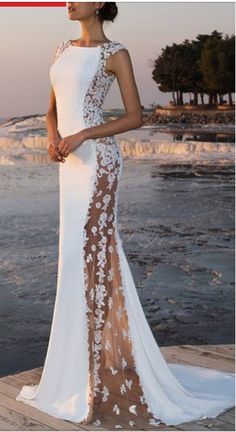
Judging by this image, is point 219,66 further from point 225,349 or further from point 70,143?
point 70,143

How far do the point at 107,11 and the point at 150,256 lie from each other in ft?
18.7

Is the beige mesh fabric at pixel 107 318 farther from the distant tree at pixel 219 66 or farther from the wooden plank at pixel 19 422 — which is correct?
the distant tree at pixel 219 66

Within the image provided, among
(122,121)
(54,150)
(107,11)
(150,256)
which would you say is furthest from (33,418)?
(150,256)

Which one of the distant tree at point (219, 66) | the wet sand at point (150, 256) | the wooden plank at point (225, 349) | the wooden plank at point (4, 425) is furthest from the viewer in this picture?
the distant tree at point (219, 66)

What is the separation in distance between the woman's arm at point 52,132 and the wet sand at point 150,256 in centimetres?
258

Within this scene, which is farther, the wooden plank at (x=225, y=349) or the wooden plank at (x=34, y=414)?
the wooden plank at (x=225, y=349)

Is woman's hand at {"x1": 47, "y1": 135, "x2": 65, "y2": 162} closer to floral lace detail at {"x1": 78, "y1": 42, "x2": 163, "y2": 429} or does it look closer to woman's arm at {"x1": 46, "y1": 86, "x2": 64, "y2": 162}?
woman's arm at {"x1": 46, "y1": 86, "x2": 64, "y2": 162}

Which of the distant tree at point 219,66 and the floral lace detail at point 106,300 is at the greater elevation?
the distant tree at point 219,66

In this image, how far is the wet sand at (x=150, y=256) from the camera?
253 inches

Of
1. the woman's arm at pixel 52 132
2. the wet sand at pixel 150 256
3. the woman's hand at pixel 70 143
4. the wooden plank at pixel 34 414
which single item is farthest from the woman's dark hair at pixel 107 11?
the wet sand at pixel 150 256

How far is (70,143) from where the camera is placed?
130 inches

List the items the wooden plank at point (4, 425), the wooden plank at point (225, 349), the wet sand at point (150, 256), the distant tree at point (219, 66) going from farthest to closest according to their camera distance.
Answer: the distant tree at point (219, 66)
the wet sand at point (150, 256)
the wooden plank at point (225, 349)
the wooden plank at point (4, 425)

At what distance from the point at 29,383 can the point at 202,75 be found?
179 feet

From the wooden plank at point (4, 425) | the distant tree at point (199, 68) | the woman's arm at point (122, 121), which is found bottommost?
the wooden plank at point (4, 425)
